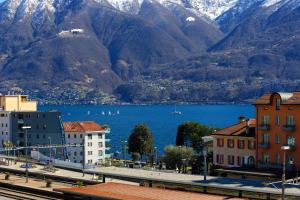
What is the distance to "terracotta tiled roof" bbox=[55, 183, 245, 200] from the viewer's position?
40.4 meters

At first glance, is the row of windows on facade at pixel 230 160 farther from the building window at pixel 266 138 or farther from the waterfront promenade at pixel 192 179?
the waterfront promenade at pixel 192 179

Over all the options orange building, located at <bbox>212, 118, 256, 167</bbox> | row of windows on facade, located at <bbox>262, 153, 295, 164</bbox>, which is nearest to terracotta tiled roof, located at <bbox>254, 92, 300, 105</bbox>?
orange building, located at <bbox>212, 118, 256, 167</bbox>

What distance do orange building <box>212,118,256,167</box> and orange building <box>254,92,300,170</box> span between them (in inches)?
94.5

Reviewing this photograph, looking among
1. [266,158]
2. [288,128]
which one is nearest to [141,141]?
[266,158]

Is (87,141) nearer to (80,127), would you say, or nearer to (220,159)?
(80,127)

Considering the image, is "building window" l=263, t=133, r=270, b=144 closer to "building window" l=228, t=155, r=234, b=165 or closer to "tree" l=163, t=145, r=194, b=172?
"building window" l=228, t=155, r=234, b=165

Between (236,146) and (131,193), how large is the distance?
32435mm

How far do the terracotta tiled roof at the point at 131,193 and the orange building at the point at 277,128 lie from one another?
2339 cm

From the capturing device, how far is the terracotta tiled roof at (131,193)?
40.4 metres

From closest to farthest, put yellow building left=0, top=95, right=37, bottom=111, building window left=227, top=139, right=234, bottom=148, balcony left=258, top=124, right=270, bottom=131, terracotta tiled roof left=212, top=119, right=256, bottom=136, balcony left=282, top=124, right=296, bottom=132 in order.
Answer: balcony left=282, top=124, right=296, bottom=132 → balcony left=258, top=124, right=270, bottom=131 → terracotta tiled roof left=212, top=119, right=256, bottom=136 → building window left=227, top=139, right=234, bottom=148 → yellow building left=0, top=95, right=37, bottom=111

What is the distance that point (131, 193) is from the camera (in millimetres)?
42750

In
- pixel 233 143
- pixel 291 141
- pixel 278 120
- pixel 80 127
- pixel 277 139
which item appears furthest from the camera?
pixel 80 127

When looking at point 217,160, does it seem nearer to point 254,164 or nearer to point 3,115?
point 254,164

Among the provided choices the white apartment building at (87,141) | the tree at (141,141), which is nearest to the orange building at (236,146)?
the tree at (141,141)
